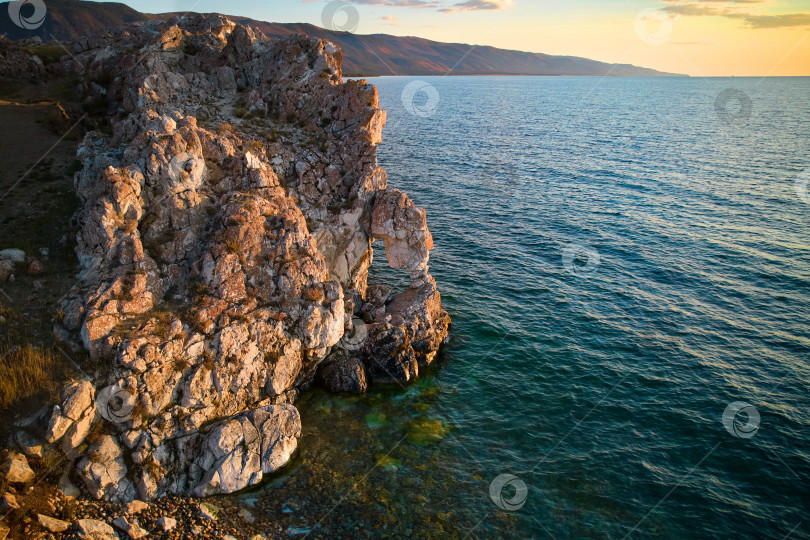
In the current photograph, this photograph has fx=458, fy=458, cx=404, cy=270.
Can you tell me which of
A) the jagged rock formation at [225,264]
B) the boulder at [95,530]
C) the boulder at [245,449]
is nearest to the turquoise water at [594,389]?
the boulder at [245,449]

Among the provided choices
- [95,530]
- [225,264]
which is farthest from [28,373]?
[225,264]

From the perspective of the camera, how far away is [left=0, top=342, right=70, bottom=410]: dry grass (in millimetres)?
21516

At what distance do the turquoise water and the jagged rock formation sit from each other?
152 inches

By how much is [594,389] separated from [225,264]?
1006 inches

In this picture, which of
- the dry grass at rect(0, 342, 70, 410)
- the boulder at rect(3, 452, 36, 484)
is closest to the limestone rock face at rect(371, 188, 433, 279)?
the dry grass at rect(0, 342, 70, 410)

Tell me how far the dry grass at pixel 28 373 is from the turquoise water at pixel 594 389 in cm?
1197

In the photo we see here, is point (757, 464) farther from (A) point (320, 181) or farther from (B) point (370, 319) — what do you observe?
(A) point (320, 181)

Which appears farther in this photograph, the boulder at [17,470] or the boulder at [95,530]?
the boulder at [17,470]

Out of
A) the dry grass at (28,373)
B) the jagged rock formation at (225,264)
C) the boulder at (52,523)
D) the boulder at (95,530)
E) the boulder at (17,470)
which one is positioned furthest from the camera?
the jagged rock formation at (225,264)

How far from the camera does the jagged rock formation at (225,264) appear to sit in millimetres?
22766

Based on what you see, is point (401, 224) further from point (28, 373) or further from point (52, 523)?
point (52, 523)

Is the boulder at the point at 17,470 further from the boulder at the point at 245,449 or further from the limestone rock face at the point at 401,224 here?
the limestone rock face at the point at 401,224

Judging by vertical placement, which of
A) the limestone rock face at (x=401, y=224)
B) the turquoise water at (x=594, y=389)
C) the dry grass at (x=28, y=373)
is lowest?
the turquoise water at (x=594, y=389)

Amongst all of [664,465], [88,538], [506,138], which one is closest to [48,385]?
[88,538]
